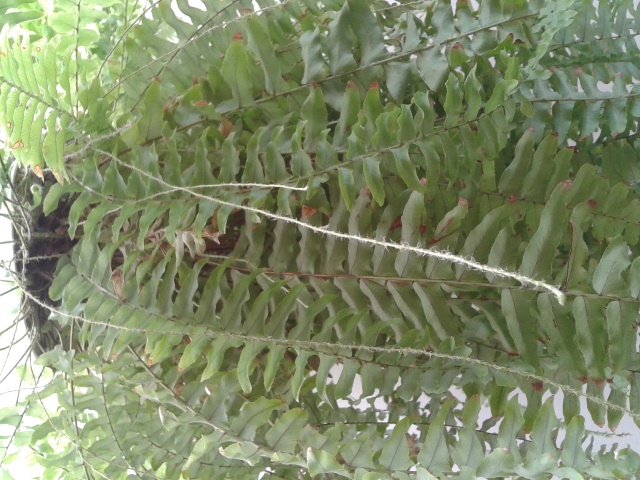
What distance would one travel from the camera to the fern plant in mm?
604

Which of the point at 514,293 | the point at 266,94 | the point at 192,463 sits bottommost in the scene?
the point at 192,463

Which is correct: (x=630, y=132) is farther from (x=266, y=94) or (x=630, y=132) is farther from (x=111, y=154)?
(x=111, y=154)

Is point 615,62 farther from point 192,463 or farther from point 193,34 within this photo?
point 192,463

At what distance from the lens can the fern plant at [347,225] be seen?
60 cm

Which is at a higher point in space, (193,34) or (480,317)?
(193,34)

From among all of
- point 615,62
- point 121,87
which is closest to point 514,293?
point 615,62

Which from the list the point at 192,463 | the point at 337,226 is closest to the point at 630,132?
the point at 337,226

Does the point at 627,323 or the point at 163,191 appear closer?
the point at 627,323

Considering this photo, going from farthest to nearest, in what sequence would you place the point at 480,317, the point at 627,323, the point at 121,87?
the point at 121,87
the point at 480,317
the point at 627,323

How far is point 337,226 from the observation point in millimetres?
702

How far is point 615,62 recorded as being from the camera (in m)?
0.77

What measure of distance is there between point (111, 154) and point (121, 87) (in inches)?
6.6

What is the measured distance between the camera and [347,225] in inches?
28.1

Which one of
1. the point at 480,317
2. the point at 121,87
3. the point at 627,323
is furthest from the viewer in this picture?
the point at 121,87
